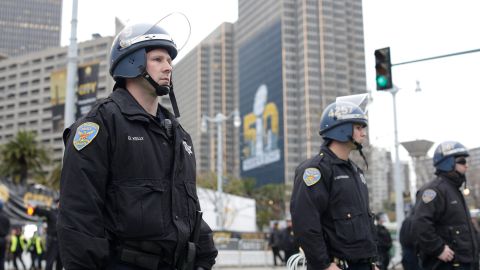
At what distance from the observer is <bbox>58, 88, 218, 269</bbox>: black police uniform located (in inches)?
116

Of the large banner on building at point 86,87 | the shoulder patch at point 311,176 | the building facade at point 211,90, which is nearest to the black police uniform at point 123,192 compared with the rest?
the shoulder patch at point 311,176

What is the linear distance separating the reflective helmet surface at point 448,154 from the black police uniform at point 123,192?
4.78 metres

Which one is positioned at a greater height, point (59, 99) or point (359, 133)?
point (59, 99)

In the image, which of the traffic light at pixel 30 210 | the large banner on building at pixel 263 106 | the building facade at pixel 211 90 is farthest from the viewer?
the building facade at pixel 211 90

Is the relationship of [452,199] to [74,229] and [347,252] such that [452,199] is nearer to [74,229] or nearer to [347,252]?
[347,252]

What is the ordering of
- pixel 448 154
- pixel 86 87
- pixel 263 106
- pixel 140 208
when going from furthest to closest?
pixel 263 106 → pixel 86 87 → pixel 448 154 → pixel 140 208

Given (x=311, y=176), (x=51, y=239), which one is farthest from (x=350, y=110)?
(x=51, y=239)

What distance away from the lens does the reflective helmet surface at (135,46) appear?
3.46 metres

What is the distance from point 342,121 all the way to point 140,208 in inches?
116

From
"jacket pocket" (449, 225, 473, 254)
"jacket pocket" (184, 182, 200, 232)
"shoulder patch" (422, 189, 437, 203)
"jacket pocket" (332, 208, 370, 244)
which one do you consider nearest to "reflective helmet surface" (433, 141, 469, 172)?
"shoulder patch" (422, 189, 437, 203)

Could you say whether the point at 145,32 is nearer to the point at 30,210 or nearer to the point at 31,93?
the point at 30,210

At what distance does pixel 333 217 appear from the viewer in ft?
16.8

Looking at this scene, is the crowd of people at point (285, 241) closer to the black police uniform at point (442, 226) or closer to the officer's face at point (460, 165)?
the officer's face at point (460, 165)

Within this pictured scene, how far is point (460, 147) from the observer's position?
7.36m
